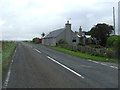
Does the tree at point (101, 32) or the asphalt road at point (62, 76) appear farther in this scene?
the tree at point (101, 32)

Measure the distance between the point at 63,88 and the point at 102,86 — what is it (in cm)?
162

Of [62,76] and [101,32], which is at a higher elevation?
[101,32]

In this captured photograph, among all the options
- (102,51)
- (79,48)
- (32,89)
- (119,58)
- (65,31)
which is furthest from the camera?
(65,31)

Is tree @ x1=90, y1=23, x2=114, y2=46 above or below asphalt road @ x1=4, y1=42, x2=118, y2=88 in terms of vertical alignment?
above

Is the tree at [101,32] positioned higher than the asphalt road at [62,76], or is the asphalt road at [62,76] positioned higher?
the tree at [101,32]

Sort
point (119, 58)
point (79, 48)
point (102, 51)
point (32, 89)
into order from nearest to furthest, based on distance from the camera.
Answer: point (32, 89) → point (119, 58) → point (102, 51) → point (79, 48)

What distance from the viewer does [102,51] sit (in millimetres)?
26859

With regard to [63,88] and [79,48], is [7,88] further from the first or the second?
[79,48]

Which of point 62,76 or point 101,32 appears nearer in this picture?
point 62,76

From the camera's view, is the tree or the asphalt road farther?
the tree

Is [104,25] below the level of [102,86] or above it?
above

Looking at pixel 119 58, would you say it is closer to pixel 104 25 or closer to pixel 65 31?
pixel 65 31

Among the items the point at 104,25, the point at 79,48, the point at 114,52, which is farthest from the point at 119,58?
the point at 104,25

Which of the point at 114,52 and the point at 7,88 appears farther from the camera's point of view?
the point at 114,52
